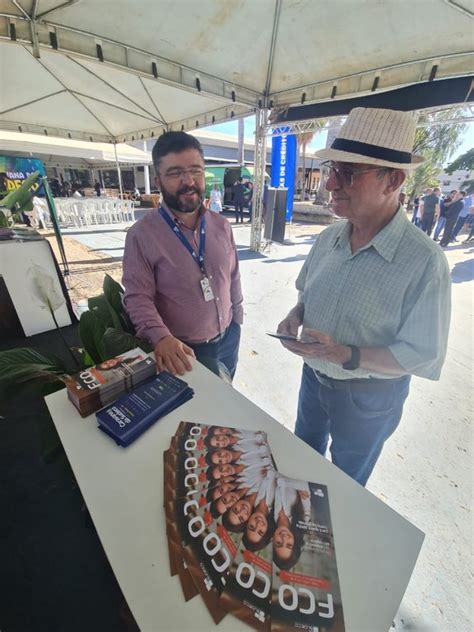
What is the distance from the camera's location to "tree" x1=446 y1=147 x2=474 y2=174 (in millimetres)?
28577

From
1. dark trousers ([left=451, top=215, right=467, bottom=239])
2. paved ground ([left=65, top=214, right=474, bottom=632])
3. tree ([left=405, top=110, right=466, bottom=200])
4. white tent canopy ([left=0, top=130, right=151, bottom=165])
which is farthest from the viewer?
tree ([left=405, top=110, right=466, bottom=200])

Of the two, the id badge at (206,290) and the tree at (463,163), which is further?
the tree at (463,163)

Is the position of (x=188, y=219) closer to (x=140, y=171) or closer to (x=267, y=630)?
(x=267, y=630)

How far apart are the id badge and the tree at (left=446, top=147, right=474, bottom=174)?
38213 millimetres

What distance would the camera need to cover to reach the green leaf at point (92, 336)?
120cm

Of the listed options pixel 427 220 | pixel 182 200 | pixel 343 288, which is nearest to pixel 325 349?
pixel 343 288

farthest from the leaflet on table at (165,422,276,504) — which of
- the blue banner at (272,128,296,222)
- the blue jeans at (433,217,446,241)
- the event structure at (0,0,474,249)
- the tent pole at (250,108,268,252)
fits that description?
the blue jeans at (433,217,446,241)

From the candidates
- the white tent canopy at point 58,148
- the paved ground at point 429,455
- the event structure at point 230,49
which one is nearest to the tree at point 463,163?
the white tent canopy at point 58,148

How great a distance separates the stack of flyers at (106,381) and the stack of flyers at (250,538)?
0.88ft

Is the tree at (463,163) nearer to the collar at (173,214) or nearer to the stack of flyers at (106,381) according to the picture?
the collar at (173,214)

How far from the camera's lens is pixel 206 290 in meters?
1.40

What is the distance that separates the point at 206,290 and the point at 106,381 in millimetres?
705

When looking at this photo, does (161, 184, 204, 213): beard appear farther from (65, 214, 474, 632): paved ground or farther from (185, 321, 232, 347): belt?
(65, 214, 474, 632): paved ground

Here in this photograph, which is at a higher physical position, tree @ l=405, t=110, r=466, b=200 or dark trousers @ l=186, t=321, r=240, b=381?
tree @ l=405, t=110, r=466, b=200
